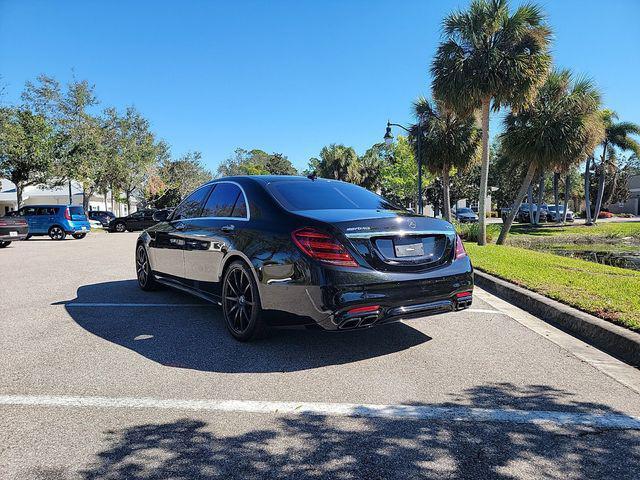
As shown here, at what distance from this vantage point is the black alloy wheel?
7145mm

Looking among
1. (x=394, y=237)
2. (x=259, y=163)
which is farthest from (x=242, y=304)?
(x=259, y=163)

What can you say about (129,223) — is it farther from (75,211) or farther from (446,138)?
(446,138)

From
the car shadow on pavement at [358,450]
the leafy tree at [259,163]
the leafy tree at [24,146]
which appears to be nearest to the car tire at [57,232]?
the leafy tree at [24,146]

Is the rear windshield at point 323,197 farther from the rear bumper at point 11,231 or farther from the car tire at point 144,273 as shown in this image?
the rear bumper at point 11,231

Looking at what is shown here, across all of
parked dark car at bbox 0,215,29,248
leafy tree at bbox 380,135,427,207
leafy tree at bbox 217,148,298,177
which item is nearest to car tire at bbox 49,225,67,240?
parked dark car at bbox 0,215,29,248

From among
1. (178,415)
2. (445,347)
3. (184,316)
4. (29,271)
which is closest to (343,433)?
(178,415)

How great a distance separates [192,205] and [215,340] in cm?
209

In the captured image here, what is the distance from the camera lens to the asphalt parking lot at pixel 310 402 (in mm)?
2541

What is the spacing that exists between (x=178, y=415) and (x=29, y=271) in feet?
28.0

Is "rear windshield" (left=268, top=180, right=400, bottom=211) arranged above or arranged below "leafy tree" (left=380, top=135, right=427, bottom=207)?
below

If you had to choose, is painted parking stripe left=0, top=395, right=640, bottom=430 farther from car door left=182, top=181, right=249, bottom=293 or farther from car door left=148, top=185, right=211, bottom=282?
car door left=148, top=185, right=211, bottom=282

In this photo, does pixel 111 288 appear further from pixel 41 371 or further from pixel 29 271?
pixel 41 371

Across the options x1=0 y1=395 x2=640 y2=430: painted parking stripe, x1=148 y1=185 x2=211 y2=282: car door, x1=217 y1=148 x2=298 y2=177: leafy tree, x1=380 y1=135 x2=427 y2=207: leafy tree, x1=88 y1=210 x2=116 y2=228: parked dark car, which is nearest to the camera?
x1=0 y1=395 x2=640 y2=430: painted parking stripe

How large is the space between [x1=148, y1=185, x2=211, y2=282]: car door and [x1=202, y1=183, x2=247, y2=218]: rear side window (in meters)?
0.25
